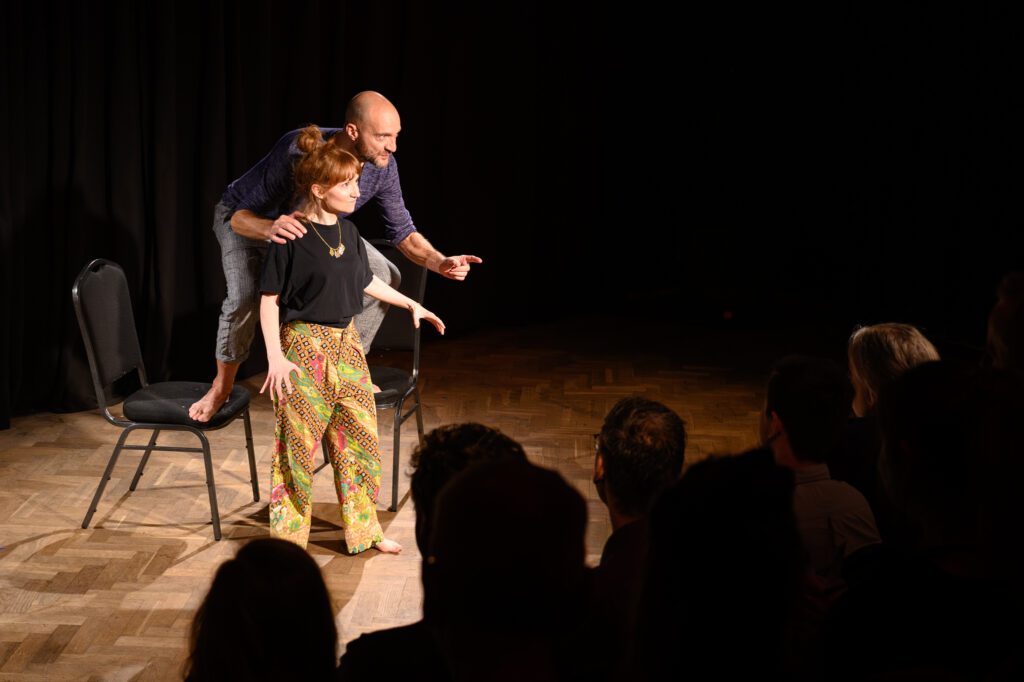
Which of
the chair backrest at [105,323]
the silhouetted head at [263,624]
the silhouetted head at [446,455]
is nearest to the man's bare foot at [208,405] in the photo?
the chair backrest at [105,323]

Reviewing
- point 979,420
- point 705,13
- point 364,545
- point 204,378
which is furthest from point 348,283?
point 705,13

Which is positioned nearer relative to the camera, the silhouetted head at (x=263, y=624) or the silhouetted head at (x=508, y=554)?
the silhouetted head at (x=508, y=554)

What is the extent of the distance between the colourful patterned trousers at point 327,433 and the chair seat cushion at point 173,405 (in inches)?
12.5

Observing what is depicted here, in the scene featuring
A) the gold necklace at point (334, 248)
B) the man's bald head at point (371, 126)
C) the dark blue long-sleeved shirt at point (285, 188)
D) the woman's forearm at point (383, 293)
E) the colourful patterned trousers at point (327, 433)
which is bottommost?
the colourful patterned trousers at point (327, 433)

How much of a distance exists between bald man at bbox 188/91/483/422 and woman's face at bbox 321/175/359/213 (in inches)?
9.5

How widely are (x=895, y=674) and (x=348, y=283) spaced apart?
2281mm

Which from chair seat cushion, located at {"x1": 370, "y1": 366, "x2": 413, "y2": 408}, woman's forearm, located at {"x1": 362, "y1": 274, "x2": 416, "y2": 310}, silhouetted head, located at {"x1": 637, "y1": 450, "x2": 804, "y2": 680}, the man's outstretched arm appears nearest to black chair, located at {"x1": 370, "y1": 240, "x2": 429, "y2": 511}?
chair seat cushion, located at {"x1": 370, "y1": 366, "x2": 413, "y2": 408}

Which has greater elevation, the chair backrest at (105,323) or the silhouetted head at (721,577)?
the silhouetted head at (721,577)

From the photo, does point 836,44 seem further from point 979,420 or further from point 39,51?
point 979,420

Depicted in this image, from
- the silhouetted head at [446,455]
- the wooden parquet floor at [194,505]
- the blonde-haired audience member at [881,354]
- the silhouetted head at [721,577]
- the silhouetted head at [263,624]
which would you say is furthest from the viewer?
the wooden parquet floor at [194,505]

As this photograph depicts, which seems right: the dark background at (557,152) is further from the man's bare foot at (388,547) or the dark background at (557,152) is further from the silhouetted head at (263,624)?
the silhouetted head at (263,624)

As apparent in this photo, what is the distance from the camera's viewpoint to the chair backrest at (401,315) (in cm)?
383

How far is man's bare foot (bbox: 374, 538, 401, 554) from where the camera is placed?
3.25m

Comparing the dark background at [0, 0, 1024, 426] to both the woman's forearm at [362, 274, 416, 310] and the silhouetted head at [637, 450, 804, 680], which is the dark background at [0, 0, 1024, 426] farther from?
the silhouetted head at [637, 450, 804, 680]
